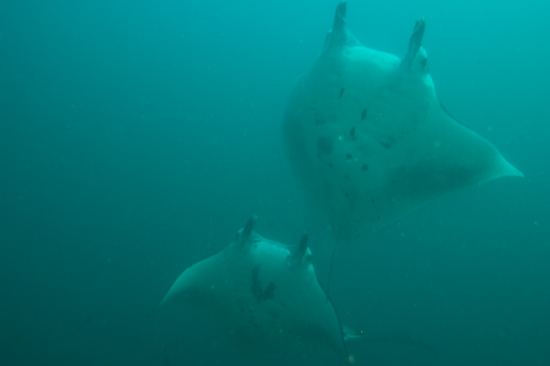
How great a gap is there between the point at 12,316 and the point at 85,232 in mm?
2433

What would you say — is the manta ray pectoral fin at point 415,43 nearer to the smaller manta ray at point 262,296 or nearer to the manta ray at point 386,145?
the manta ray at point 386,145

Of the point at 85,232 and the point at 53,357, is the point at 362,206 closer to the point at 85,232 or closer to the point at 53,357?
the point at 53,357

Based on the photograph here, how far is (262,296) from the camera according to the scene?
363 cm

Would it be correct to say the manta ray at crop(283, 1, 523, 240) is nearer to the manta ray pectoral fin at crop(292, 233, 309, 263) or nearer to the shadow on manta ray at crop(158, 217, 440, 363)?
the manta ray pectoral fin at crop(292, 233, 309, 263)

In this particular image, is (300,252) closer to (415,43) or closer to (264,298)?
(264,298)

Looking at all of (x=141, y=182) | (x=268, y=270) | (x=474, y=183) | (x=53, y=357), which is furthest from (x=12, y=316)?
(x=474, y=183)

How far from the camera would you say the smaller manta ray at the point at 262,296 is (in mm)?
3467

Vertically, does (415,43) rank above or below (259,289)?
above

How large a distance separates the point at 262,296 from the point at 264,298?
33mm

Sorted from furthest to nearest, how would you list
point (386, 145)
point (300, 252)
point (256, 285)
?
1. point (256, 285)
2. point (300, 252)
3. point (386, 145)

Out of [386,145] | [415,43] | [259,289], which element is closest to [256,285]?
[259,289]

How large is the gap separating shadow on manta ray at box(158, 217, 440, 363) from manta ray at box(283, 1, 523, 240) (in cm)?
69

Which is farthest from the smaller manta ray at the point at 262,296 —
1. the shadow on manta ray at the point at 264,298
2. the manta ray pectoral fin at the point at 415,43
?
the manta ray pectoral fin at the point at 415,43

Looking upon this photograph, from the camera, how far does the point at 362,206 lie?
2984mm
